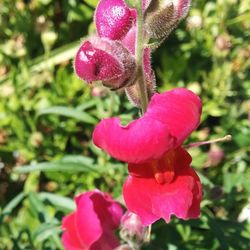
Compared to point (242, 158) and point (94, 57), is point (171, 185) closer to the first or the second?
point (94, 57)

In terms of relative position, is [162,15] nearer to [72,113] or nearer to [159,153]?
[159,153]

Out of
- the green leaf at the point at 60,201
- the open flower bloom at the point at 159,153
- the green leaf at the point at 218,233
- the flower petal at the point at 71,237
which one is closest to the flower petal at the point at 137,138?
the open flower bloom at the point at 159,153

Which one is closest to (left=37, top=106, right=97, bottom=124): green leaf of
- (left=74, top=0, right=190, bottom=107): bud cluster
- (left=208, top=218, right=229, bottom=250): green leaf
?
(left=208, top=218, right=229, bottom=250): green leaf

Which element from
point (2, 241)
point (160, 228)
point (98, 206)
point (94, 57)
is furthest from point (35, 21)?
point (94, 57)

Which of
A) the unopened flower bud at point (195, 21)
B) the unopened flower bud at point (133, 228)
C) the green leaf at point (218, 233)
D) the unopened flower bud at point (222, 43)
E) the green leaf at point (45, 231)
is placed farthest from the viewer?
the unopened flower bud at point (195, 21)

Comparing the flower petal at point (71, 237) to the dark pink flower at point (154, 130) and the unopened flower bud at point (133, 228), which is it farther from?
the dark pink flower at point (154, 130)
